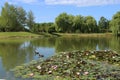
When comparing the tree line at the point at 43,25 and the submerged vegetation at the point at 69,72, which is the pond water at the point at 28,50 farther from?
the tree line at the point at 43,25

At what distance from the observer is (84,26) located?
110 meters

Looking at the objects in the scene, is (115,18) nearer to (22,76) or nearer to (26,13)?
(26,13)

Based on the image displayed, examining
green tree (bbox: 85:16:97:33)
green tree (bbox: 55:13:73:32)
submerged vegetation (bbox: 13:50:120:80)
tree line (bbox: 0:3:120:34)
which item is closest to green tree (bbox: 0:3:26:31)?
tree line (bbox: 0:3:120:34)

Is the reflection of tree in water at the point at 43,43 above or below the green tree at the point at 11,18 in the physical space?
below

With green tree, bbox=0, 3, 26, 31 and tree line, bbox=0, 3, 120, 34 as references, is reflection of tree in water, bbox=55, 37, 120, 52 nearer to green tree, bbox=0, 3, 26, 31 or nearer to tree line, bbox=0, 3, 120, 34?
tree line, bbox=0, 3, 120, 34

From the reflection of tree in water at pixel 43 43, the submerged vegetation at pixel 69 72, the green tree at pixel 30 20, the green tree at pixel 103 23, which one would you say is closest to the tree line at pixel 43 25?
the green tree at pixel 30 20

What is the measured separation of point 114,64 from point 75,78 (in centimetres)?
452

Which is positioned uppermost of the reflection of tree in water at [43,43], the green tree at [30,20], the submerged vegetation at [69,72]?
the green tree at [30,20]

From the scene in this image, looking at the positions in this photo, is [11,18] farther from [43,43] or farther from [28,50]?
[28,50]

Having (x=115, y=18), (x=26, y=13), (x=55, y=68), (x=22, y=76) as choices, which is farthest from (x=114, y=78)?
(x=26, y=13)

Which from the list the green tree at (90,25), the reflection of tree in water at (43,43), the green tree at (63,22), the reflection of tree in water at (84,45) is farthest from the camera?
the green tree at (90,25)

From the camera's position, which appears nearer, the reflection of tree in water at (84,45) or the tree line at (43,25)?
the reflection of tree in water at (84,45)

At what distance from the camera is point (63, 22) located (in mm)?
106188

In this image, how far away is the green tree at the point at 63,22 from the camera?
344 feet
